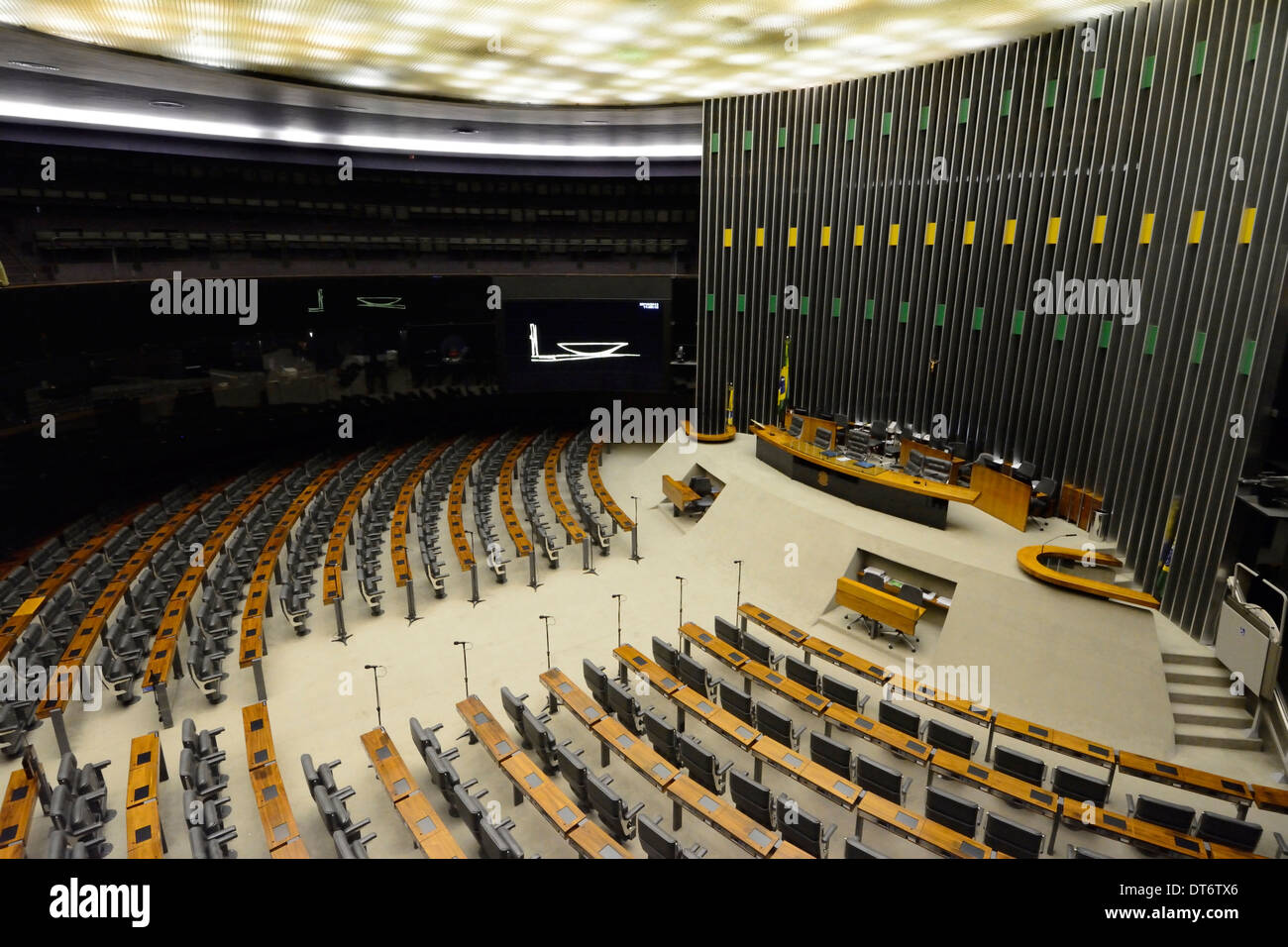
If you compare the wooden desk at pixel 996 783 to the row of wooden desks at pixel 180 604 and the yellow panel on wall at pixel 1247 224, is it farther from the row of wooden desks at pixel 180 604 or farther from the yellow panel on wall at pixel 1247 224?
the row of wooden desks at pixel 180 604

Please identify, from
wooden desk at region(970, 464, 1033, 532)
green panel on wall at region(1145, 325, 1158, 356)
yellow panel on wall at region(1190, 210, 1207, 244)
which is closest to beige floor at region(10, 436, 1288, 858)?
wooden desk at region(970, 464, 1033, 532)

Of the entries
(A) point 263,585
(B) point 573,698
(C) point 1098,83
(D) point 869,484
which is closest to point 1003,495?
(D) point 869,484

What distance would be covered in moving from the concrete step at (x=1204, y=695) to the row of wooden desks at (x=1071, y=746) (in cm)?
98

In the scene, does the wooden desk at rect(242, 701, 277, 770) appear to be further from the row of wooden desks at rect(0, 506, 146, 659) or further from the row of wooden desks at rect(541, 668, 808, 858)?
the row of wooden desks at rect(0, 506, 146, 659)

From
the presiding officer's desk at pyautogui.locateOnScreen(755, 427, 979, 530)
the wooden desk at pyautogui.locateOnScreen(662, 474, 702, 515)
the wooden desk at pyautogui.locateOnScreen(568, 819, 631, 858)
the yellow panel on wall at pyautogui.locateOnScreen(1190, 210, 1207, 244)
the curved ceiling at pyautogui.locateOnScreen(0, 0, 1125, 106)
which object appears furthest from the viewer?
the wooden desk at pyautogui.locateOnScreen(662, 474, 702, 515)

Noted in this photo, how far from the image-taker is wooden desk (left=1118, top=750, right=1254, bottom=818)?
20.0 feet

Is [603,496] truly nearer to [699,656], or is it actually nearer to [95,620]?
[699,656]

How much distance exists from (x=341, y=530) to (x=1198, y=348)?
12414 mm

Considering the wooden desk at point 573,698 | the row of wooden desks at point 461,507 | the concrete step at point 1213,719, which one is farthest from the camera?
the row of wooden desks at point 461,507

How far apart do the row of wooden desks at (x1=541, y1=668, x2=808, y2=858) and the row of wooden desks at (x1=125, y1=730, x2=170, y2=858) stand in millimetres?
Answer: 3563

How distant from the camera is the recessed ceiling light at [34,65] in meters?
10.6

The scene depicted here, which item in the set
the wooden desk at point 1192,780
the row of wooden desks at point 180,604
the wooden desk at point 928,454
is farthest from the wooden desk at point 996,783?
the row of wooden desks at point 180,604

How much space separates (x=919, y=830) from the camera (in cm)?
569

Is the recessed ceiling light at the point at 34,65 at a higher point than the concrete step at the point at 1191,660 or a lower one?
higher
